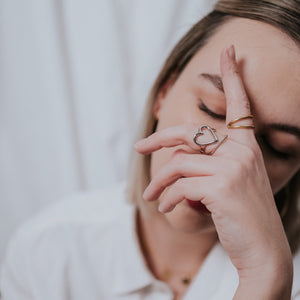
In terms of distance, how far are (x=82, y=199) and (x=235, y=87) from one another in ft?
2.19

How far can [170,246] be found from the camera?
37.8 inches

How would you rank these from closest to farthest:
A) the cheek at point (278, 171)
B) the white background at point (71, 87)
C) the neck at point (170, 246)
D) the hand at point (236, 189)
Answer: the hand at point (236, 189) → the cheek at point (278, 171) → the neck at point (170, 246) → the white background at point (71, 87)

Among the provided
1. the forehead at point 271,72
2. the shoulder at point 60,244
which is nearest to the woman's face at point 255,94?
the forehead at point 271,72

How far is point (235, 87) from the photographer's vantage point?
0.60 m

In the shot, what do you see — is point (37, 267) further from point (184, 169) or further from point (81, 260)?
point (184, 169)

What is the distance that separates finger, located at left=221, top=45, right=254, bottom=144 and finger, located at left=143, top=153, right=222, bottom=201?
0.06m

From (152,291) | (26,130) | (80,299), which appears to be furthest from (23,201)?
(152,291)

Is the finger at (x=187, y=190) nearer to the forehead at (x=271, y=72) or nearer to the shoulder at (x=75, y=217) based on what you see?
the forehead at (x=271, y=72)

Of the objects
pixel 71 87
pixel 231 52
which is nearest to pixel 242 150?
pixel 231 52

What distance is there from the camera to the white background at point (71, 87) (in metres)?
1.24

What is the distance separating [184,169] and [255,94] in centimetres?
18

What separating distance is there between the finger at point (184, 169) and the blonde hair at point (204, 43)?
271 mm

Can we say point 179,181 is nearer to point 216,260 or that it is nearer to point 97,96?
point 216,260

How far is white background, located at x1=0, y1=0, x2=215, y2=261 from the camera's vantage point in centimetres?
124
